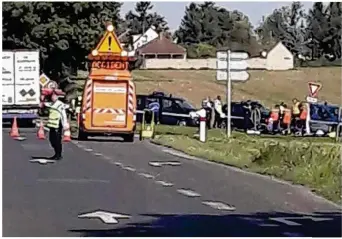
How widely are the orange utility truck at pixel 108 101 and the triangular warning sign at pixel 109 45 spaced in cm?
4

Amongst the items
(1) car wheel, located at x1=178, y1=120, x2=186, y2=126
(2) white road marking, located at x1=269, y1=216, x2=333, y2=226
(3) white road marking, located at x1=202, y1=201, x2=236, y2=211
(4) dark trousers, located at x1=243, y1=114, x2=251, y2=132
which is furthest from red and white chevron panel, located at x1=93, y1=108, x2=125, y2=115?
(2) white road marking, located at x1=269, y1=216, x2=333, y2=226

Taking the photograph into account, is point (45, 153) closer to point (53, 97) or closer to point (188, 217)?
point (53, 97)

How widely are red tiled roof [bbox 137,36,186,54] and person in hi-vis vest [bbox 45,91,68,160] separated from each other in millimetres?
100017

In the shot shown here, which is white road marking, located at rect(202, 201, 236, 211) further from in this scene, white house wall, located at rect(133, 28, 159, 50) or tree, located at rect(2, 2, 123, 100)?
white house wall, located at rect(133, 28, 159, 50)

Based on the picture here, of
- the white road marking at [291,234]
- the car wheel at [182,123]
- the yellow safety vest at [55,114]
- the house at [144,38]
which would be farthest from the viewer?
the house at [144,38]

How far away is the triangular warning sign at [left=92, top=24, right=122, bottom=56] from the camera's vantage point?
35.5 metres

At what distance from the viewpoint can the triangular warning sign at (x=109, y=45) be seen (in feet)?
116

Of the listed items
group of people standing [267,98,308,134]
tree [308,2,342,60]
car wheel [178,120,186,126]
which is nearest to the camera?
group of people standing [267,98,308,134]

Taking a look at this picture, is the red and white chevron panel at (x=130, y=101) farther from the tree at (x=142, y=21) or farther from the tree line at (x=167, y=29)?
the tree at (x=142, y=21)

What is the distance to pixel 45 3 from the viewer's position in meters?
56.2

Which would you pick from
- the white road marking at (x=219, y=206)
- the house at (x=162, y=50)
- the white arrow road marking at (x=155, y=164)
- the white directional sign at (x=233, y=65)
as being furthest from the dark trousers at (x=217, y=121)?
the house at (x=162, y=50)

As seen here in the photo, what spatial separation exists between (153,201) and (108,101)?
19.7 m

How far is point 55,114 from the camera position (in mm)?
Result: 23719

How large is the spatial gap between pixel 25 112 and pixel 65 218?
34.1 meters
